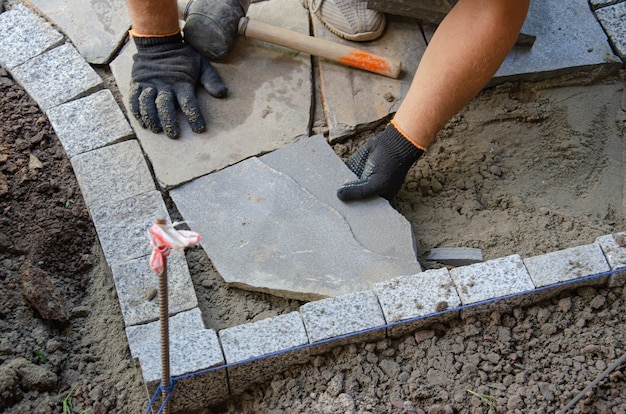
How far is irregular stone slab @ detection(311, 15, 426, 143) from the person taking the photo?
3.51 m

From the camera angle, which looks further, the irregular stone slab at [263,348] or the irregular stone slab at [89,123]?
the irregular stone slab at [89,123]

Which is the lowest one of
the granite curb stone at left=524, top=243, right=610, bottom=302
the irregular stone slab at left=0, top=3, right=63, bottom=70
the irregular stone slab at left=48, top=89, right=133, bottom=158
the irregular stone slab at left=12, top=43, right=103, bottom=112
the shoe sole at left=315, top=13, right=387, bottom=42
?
the irregular stone slab at left=48, top=89, right=133, bottom=158

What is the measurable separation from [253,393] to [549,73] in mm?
2244

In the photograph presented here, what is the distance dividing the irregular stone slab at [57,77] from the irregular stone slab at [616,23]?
8.88ft

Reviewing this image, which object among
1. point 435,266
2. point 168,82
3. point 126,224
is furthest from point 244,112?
point 435,266

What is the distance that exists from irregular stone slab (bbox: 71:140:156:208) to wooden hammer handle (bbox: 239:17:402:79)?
888 mm

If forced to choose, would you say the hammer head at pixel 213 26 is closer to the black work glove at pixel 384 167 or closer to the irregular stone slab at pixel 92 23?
the irregular stone slab at pixel 92 23

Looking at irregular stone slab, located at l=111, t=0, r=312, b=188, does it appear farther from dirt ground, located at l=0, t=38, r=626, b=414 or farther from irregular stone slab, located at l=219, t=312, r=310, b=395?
irregular stone slab, located at l=219, t=312, r=310, b=395

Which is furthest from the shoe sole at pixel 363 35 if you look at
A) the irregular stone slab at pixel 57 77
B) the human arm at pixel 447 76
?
the irregular stone slab at pixel 57 77

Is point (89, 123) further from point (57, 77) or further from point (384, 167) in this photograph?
point (384, 167)

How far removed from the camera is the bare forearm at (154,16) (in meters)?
3.42

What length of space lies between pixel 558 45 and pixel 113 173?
2.35 m

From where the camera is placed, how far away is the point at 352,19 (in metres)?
3.72

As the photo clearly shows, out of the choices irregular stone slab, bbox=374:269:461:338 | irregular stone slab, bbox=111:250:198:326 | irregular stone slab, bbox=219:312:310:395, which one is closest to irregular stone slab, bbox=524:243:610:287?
irregular stone slab, bbox=374:269:461:338
